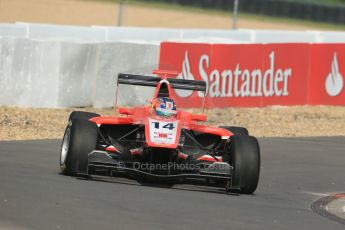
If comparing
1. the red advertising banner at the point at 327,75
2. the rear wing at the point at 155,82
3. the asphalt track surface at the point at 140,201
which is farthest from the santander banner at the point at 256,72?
the rear wing at the point at 155,82

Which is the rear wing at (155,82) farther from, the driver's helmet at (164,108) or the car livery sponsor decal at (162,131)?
the car livery sponsor decal at (162,131)

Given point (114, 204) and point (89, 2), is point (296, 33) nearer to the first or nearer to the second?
point (89, 2)

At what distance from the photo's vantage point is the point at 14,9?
24.2 m

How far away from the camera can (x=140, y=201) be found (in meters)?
9.48

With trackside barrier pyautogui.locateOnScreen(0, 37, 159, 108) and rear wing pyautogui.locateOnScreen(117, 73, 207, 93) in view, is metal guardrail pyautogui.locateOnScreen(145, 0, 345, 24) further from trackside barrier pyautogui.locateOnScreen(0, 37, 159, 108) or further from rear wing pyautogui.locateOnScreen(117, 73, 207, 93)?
rear wing pyautogui.locateOnScreen(117, 73, 207, 93)

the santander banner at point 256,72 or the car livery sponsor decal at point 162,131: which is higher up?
the santander banner at point 256,72

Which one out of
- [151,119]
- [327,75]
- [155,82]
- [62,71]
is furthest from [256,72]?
[151,119]

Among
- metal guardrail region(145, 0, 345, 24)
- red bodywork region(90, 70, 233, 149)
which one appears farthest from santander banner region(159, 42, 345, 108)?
metal guardrail region(145, 0, 345, 24)

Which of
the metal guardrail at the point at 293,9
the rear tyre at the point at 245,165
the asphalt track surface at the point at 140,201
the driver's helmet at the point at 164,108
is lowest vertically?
the asphalt track surface at the point at 140,201

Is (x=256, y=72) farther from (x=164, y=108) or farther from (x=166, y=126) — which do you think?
(x=166, y=126)

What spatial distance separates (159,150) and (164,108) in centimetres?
59

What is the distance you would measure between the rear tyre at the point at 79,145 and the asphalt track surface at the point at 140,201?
141 mm

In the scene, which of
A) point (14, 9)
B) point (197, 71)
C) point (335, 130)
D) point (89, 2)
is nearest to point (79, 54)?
point (197, 71)

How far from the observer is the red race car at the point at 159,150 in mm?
10586
